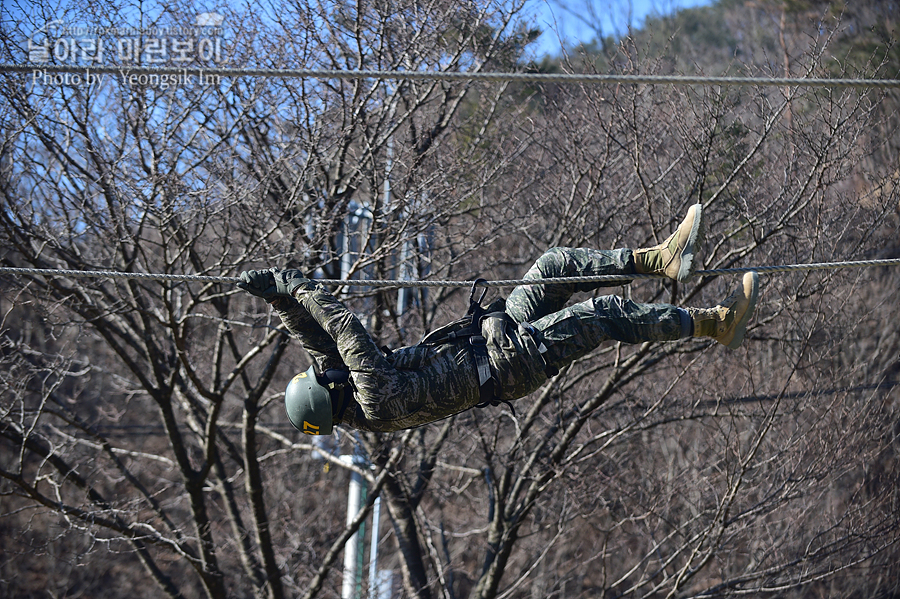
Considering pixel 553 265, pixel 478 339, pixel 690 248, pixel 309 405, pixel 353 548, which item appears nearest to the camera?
pixel 690 248

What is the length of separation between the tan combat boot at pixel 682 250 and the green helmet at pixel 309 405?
2.14 metres

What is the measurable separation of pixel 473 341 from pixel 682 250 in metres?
1.33

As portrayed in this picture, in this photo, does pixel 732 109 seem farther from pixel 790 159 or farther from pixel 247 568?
pixel 247 568

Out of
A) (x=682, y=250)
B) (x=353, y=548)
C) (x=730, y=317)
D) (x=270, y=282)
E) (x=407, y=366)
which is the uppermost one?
(x=270, y=282)

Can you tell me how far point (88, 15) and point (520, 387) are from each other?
5384mm

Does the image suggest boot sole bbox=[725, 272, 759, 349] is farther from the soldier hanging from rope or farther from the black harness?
the black harness

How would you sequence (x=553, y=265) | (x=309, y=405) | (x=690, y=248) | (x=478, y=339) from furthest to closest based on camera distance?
(x=553, y=265) < (x=478, y=339) < (x=309, y=405) < (x=690, y=248)

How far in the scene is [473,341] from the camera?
4.69 m

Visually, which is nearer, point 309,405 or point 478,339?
point 309,405

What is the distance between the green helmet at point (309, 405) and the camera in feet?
14.9

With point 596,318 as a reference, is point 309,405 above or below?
below

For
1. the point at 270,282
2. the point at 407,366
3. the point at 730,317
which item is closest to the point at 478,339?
the point at 407,366

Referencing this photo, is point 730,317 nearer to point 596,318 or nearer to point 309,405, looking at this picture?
point 596,318

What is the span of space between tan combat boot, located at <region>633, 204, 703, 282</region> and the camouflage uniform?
21cm
